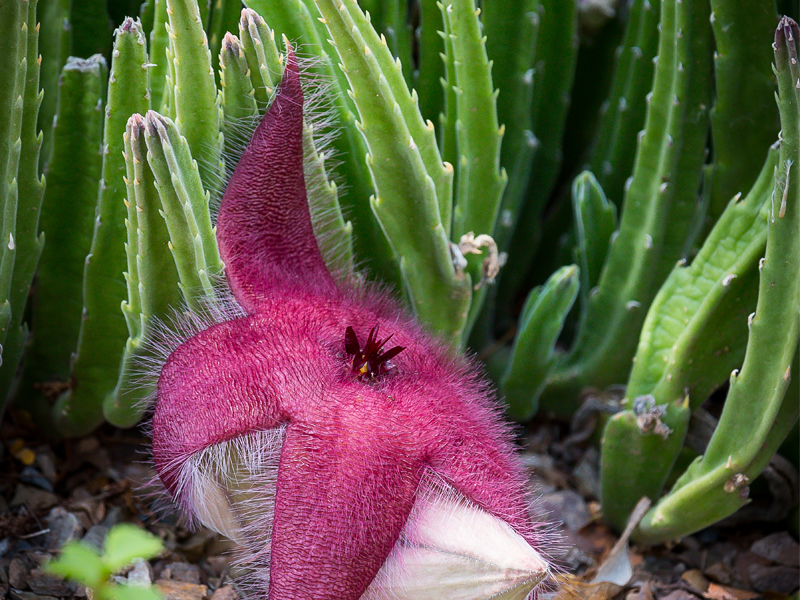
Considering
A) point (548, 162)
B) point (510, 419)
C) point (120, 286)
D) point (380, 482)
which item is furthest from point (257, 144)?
point (548, 162)

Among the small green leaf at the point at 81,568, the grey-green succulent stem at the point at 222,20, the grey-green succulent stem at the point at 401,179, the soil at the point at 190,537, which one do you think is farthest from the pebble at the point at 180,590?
the grey-green succulent stem at the point at 222,20

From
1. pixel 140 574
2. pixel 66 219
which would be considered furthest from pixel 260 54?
pixel 140 574

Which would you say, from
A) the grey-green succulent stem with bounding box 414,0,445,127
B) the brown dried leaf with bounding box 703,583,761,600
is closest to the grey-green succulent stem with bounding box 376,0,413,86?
the grey-green succulent stem with bounding box 414,0,445,127

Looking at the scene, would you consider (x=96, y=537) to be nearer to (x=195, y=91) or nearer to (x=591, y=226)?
(x=195, y=91)

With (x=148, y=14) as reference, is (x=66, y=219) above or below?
below

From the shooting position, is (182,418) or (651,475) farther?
(651,475)

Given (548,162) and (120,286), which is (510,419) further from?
(120,286)
